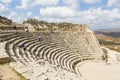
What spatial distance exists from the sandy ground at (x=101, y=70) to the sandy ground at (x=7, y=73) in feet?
36.6

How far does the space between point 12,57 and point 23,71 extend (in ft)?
10.5

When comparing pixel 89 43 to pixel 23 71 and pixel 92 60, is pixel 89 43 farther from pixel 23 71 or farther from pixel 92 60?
pixel 23 71

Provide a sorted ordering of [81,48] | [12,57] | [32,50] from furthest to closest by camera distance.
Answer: [81,48] < [32,50] < [12,57]

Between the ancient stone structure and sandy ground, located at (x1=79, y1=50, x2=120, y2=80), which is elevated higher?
the ancient stone structure

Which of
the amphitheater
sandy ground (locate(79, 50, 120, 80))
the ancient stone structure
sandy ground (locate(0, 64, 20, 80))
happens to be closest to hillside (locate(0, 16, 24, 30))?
the amphitheater

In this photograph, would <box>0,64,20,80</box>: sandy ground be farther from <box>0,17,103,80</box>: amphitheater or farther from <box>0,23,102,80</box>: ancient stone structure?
<box>0,23,102,80</box>: ancient stone structure

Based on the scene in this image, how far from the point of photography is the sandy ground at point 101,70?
23000mm

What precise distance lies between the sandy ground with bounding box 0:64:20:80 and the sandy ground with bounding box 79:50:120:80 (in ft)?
36.6

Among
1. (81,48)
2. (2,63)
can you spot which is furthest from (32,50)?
(81,48)

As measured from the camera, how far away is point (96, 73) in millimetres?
25016

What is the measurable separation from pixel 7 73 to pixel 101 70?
57.0 ft

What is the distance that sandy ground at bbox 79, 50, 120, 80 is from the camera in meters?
23.0

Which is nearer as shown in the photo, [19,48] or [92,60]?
[19,48]

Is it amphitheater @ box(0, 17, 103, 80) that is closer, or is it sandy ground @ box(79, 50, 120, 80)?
amphitheater @ box(0, 17, 103, 80)
